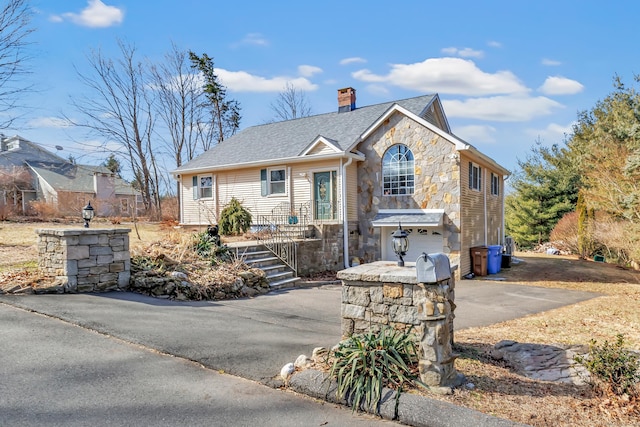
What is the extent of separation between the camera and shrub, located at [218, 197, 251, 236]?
14.4 metres

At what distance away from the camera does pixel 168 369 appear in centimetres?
395

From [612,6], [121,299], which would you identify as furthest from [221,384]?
[612,6]

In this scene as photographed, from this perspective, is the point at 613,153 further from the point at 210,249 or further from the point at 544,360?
the point at 210,249

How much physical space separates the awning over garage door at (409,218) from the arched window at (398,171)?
2.35 ft

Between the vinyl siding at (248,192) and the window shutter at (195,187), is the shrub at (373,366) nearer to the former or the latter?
the vinyl siding at (248,192)

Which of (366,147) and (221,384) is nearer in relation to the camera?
(221,384)

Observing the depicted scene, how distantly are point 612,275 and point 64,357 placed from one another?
643 inches

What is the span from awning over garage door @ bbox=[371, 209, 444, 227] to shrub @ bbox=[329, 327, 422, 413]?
905 cm

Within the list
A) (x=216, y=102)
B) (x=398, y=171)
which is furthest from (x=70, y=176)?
(x=398, y=171)

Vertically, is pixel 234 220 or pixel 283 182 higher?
pixel 283 182

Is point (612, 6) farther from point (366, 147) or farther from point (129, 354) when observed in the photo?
point (129, 354)

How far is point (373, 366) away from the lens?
11.1 feet

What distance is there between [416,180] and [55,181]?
27.3 metres

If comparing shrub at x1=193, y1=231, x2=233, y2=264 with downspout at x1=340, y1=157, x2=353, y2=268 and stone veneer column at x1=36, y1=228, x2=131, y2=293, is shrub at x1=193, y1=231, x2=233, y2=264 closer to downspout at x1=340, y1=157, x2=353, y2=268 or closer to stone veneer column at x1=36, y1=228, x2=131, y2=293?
stone veneer column at x1=36, y1=228, x2=131, y2=293
